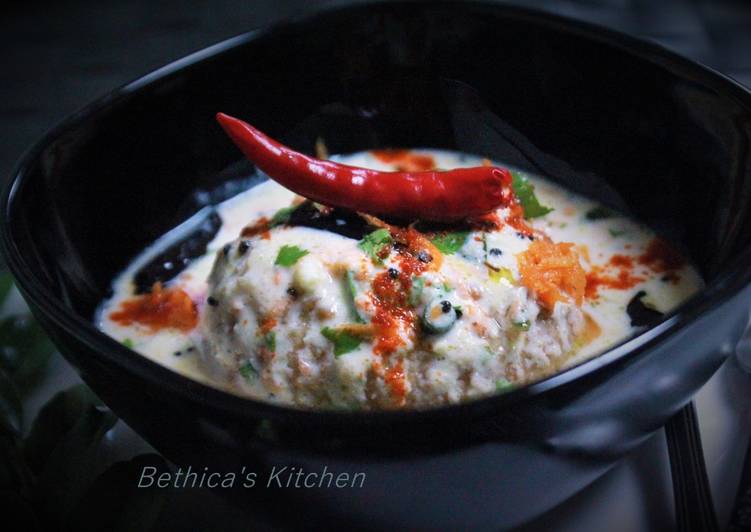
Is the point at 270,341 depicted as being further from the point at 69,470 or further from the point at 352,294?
the point at 69,470

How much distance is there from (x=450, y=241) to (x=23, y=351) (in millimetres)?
886

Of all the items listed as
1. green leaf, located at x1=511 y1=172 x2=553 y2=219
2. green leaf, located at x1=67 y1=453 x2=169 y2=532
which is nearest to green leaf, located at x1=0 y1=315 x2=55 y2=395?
green leaf, located at x1=67 y1=453 x2=169 y2=532

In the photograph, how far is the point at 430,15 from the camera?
8.46ft

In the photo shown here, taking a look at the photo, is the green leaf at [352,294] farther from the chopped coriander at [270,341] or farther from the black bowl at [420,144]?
the black bowl at [420,144]

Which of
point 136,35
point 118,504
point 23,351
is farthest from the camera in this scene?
point 136,35

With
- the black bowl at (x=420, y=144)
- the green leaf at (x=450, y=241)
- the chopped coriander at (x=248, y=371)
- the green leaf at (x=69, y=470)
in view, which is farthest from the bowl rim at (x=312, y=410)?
the green leaf at (x=450, y=241)

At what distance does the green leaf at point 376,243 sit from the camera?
5.96ft

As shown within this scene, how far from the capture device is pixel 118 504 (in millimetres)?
1599

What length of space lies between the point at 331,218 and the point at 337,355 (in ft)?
1.22

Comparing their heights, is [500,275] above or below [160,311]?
above

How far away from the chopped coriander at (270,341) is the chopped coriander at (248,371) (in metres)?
0.06

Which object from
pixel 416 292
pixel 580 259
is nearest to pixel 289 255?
pixel 416 292

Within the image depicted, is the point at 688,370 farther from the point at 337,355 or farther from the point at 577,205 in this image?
the point at 577,205

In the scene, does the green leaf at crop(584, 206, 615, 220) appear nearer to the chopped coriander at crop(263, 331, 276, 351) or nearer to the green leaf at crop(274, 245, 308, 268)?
→ the green leaf at crop(274, 245, 308, 268)
